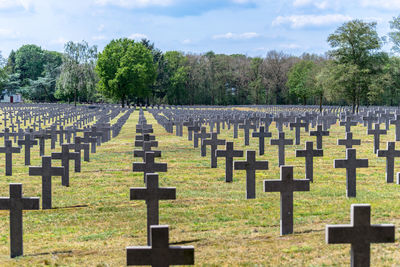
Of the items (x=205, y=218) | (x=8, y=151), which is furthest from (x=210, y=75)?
(x=205, y=218)

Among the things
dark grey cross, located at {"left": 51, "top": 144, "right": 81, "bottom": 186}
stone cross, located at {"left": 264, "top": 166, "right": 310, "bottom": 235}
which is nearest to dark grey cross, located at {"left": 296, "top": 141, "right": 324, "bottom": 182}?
stone cross, located at {"left": 264, "top": 166, "right": 310, "bottom": 235}

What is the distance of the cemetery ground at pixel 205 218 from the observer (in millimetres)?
7703

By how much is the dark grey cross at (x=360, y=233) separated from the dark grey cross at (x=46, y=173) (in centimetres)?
743

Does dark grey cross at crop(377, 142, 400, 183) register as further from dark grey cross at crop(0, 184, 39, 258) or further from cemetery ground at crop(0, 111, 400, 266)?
dark grey cross at crop(0, 184, 39, 258)

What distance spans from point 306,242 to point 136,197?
2394 millimetres

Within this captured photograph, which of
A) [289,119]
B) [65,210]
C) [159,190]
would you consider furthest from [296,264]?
[289,119]

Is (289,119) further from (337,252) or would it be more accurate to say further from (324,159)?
(337,252)

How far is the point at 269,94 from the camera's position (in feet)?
414

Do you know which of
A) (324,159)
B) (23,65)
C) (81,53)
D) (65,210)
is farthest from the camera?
(23,65)

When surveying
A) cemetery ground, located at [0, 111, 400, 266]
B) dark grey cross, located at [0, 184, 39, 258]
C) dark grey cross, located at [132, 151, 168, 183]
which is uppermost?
dark grey cross, located at [132, 151, 168, 183]

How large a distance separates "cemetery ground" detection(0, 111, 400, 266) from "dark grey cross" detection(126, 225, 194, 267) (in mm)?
2437

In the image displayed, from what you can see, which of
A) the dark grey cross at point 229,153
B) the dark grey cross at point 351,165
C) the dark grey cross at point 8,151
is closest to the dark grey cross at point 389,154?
the dark grey cross at point 351,165

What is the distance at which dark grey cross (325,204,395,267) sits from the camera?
527 cm

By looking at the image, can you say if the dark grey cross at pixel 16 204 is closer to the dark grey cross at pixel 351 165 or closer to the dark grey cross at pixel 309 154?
the dark grey cross at pixel 351 165
